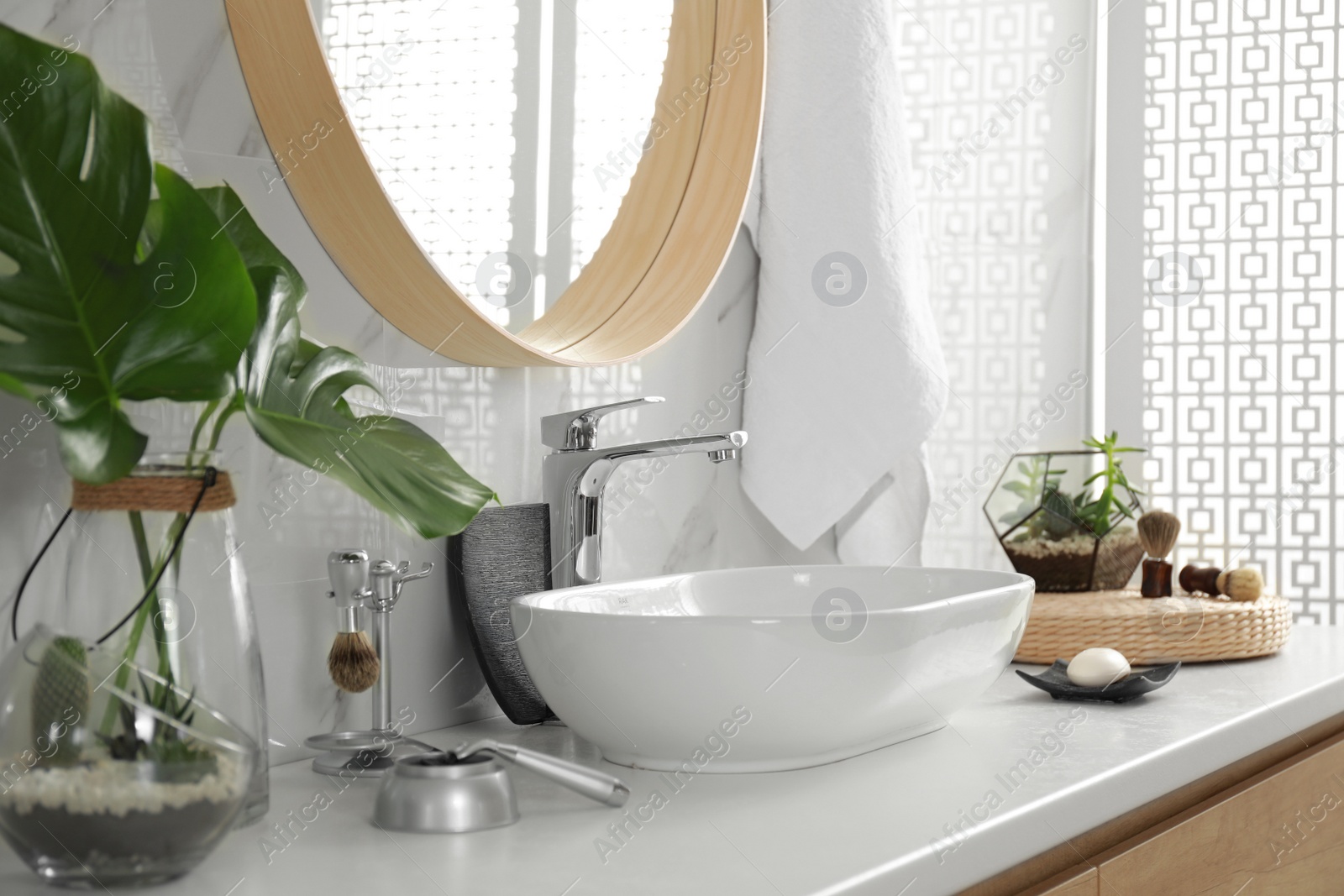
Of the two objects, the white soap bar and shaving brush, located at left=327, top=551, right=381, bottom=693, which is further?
the white soap bar

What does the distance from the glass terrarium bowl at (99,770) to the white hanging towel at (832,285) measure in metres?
0.88

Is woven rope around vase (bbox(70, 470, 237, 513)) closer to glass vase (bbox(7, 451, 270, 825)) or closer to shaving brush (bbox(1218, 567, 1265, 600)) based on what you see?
glass vase (bbox(7, 451, 270, 825))

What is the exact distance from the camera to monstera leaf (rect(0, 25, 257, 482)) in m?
0.56

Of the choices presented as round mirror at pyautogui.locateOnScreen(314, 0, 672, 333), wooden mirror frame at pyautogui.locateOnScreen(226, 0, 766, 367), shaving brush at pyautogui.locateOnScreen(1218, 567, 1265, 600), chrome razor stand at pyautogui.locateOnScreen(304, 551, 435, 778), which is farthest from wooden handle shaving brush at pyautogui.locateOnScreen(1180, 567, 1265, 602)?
chrome razor stand at pyautogui.locateOnScreen(304, 551, 435, 778)

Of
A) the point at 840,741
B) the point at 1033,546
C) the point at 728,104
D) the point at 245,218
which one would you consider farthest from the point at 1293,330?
the point at 245,218

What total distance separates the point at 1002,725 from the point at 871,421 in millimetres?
477

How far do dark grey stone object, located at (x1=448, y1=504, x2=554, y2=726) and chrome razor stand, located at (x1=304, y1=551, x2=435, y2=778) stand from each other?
0.07m

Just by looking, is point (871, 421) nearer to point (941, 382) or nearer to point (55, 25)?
point (941, 382)

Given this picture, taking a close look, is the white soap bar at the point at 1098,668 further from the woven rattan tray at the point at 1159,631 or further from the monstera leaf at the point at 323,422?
the monstera leaf at the point at 323,422

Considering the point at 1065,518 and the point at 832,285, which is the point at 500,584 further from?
the point at 1065,518

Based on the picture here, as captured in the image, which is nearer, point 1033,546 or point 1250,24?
point 1033,546

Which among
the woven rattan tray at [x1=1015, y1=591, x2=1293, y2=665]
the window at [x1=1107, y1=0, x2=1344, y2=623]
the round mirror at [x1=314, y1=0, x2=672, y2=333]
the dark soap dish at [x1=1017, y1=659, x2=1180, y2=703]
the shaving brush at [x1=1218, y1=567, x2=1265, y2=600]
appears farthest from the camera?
the window at [x1=1107, y1=0, x2=1344, y2=623]

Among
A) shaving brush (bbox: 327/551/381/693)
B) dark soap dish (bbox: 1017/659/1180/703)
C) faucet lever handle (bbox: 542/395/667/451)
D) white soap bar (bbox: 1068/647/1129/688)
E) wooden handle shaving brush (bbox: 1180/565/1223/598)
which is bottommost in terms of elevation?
dark soap dish (bbox: 1017/659/1180/703)

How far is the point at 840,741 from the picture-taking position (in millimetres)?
837
